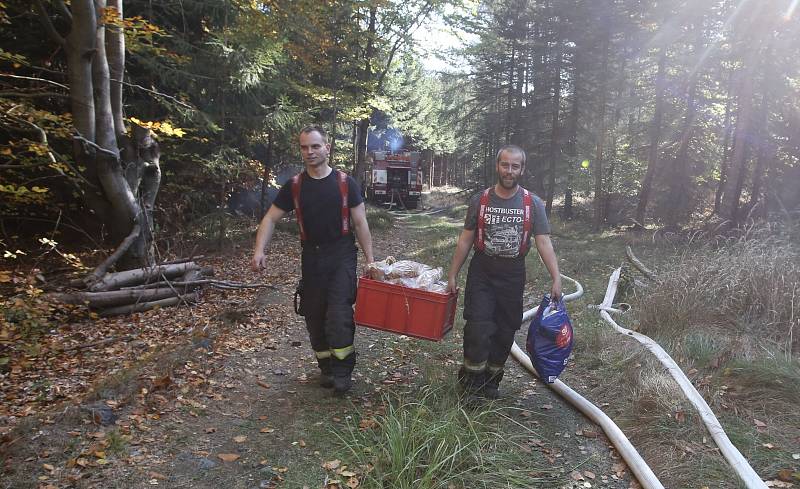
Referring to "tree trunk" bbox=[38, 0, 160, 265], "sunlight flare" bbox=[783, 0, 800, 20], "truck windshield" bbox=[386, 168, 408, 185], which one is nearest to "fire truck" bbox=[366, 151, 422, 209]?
"truck windshield" bbox=[386, 168, 408, 185]

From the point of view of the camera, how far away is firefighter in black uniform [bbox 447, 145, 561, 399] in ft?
12.7

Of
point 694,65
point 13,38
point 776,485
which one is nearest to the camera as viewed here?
point 776,485

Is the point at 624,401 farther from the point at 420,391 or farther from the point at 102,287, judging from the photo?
the point at 102,287

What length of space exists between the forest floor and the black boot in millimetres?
123

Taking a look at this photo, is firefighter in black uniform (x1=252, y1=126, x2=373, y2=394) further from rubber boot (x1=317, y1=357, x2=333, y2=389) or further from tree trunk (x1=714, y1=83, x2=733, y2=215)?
tree trunk (x1=714, y1=83, x2=733, y2=215)

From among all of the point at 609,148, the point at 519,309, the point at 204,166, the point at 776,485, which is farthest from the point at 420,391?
the point at 609,148

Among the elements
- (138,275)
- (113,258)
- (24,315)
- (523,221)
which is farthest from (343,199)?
(113,258)

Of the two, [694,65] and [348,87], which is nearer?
[694,65]

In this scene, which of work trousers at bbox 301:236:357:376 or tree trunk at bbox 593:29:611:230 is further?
tree trunk at bbox 593:29:611:230

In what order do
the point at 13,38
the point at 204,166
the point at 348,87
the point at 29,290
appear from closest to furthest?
the point at 29,290, the point at 13,38, the point at 204,166, the point at 348,87

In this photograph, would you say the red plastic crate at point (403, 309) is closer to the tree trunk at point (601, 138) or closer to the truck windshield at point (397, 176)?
the tree trunk at point (601, 138)

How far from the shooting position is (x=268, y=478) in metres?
3.06

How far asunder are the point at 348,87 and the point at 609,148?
11.6 m

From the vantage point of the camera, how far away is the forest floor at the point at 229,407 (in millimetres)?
3062
